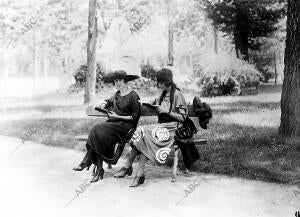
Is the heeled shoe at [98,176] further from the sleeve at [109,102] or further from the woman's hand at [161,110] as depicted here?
the woman's hand at [161,110]

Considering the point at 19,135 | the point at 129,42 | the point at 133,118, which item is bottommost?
the point at 19,135

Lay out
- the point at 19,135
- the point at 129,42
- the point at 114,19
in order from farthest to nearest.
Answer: the point at 129,42, the point at 114,19, the point at 19,135

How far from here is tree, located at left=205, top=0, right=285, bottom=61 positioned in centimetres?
1856

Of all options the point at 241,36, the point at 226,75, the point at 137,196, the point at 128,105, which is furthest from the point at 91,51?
the point at 137,196

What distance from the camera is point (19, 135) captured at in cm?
1138

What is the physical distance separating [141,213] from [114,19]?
2336 cm

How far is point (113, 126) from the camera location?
6.64 m

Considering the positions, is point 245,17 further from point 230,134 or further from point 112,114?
point 112,114

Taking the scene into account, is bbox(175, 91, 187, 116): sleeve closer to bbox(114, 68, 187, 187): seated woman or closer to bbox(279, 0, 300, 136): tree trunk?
bbox(114, 68, 187, 187): seated woman

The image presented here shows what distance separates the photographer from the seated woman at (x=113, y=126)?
6512 millimetres

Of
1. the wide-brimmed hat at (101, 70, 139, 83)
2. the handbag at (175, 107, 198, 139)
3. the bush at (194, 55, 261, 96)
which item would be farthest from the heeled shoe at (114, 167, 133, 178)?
the bush at (194, 55, 261, 96)

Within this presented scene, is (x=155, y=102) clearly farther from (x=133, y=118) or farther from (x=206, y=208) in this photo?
(x=206, y=208)

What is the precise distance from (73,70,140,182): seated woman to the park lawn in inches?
53.7

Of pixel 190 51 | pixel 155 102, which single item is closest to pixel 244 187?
pixel 155 102
